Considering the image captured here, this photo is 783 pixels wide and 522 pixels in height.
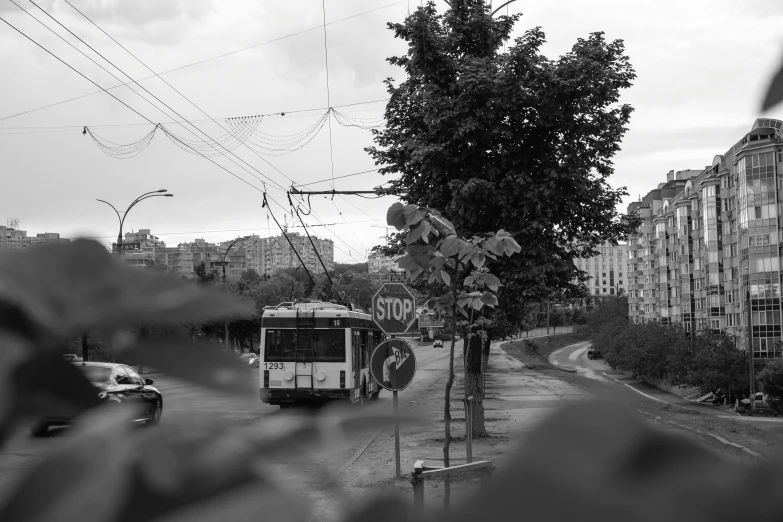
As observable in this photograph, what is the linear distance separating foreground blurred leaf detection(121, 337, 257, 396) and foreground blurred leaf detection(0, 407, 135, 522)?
7cm

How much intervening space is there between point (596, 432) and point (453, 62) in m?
12.6

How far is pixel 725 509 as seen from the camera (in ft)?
1.04

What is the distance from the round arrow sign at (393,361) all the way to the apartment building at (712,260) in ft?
120

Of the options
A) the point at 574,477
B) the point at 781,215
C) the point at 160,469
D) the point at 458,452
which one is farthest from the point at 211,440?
the point at 781,215

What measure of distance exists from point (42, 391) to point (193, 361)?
9cm

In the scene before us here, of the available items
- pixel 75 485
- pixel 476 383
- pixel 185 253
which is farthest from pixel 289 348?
pixel 476 383

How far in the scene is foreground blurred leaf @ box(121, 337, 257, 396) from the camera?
18.6 inches

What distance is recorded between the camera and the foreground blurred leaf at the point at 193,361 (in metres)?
0.47

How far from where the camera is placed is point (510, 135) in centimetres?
1168

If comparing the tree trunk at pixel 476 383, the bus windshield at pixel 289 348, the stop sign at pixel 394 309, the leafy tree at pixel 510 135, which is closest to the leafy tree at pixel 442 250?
the bus windshield at pixel 289 348

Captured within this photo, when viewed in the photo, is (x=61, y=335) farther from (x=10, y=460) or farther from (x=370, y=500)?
(x=370, y=500)

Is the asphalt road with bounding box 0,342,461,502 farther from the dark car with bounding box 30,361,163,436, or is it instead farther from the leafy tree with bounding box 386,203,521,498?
the leafy tree with bounding box 386,203,521,498

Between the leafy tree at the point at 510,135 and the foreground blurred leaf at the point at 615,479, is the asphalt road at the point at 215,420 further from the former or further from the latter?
the leafy tree at the point at 510,135

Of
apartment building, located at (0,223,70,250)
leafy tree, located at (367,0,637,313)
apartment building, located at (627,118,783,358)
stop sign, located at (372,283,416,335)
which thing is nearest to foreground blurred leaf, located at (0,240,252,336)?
apartment building, located at (0,223,70,250)
